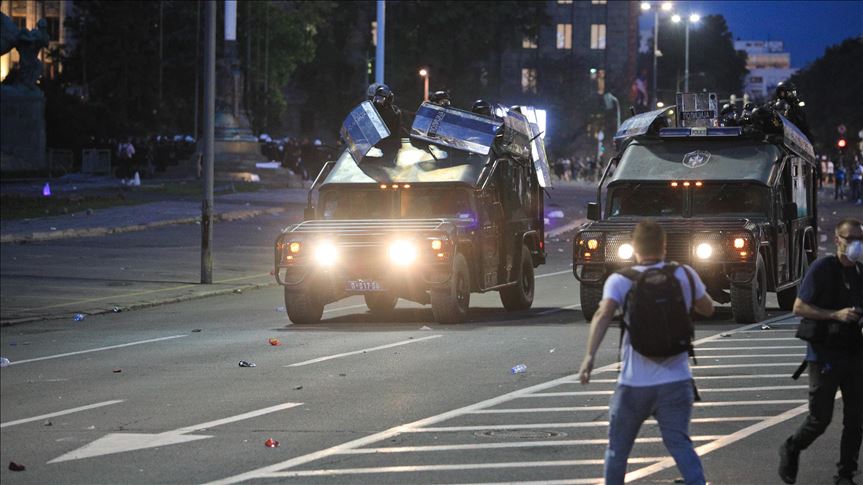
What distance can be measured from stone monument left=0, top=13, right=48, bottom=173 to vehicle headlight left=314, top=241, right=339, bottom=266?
172ft

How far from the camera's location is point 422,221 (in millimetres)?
21516

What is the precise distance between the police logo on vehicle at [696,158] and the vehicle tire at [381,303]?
450 cm

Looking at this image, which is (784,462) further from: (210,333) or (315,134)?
(315,134)

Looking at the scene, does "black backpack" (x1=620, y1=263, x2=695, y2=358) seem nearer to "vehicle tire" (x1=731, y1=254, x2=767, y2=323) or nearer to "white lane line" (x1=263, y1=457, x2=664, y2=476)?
"white lane line" (x1=263, y1=457, x2=664, y2=476)

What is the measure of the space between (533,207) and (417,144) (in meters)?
2.97

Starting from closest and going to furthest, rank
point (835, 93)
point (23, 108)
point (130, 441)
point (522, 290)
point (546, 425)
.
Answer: point (130, 441) < point (546, 425) < point (522, 290) < point (23, 108) < point (835, 93)

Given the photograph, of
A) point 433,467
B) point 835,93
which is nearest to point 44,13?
point 835,93

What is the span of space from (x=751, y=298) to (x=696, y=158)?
2.54 metres

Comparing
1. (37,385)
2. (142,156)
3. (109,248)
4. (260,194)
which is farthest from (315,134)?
(37,385)

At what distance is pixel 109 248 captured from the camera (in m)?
36.7

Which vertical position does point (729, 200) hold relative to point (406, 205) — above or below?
above

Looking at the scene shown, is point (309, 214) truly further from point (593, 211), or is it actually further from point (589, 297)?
point (589, 297)

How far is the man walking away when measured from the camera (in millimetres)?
9016

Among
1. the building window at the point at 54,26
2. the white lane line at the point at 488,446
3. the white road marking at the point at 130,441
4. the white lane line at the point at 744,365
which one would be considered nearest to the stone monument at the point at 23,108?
the white lane line at the point at 744,365
